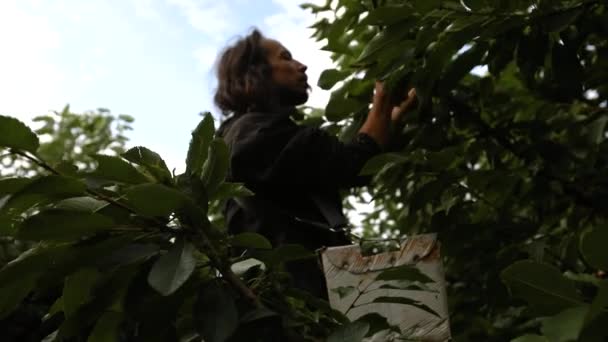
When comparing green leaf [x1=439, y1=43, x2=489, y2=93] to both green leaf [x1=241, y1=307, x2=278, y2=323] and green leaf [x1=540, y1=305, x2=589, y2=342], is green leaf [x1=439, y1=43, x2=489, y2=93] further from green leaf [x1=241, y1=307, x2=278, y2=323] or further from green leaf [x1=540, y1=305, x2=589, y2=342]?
green leaf [x1=540, y1=305, x2=589, y2=342]

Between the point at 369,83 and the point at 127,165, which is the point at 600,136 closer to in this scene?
the point at 369,83

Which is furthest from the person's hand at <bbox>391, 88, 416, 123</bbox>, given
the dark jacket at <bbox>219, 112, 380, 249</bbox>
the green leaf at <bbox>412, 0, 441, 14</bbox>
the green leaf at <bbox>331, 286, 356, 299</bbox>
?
the green leaf at <bbox>331, 286, 356, 299</bbox>

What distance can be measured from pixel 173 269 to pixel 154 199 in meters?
0.10

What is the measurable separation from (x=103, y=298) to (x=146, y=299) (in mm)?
63

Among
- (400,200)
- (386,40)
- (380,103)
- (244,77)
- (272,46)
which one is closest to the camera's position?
(386,40)

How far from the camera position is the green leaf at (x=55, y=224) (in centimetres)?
118

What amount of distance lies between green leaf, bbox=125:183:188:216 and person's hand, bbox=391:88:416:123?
1.31m

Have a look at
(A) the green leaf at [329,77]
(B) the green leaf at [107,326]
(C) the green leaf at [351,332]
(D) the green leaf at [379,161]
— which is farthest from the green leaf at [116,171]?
(A) the green leaf at [329,77]

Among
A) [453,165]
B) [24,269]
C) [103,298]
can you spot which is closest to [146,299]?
[103,298]

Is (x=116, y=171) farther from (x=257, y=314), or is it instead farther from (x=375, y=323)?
(x=375, y=323)

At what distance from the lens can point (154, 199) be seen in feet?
3.80

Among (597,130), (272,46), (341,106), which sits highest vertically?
(272,46)

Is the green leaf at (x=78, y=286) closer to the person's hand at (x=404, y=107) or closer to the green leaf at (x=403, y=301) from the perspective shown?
the green leaf at (x=403, y=301)

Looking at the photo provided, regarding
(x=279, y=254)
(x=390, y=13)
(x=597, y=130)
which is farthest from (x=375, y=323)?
(x=597, y=130)
